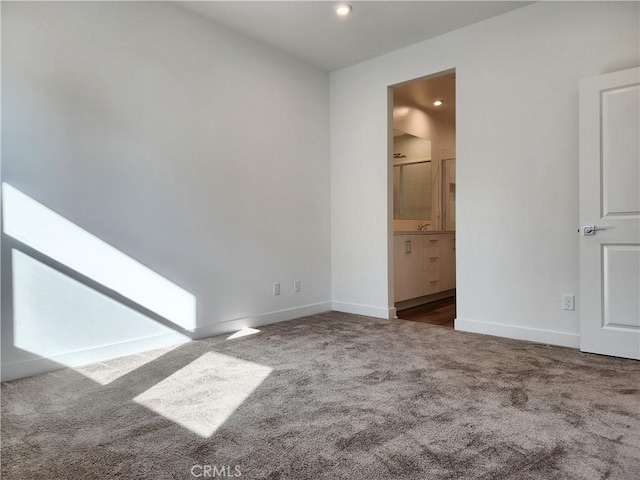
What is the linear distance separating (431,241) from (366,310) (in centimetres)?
151

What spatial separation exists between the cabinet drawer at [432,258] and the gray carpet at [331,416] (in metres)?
2.21

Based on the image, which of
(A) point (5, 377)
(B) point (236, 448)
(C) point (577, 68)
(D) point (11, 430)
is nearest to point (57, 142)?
(A) point (5, 377)

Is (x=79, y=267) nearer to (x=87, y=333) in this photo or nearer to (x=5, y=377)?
(x=87, y=333)

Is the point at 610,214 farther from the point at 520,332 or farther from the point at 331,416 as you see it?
the point at 331,416

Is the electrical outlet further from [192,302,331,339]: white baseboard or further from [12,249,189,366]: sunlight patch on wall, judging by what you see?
[12,249,189,366]: sunlight patch on wall

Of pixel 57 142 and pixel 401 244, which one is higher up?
pixel 57 142

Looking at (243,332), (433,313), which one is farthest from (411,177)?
(243,332)

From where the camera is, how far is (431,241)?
5.16 metres

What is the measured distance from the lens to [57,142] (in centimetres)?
254

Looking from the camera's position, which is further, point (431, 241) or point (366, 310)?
point (431, 241)

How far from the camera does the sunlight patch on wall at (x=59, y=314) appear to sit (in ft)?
7.81

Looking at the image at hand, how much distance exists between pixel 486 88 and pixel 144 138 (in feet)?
9.31

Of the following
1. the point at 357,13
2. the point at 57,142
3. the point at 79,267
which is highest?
the point at 357,13

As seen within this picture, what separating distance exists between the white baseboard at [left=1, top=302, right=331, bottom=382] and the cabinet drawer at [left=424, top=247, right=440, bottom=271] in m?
1.91
